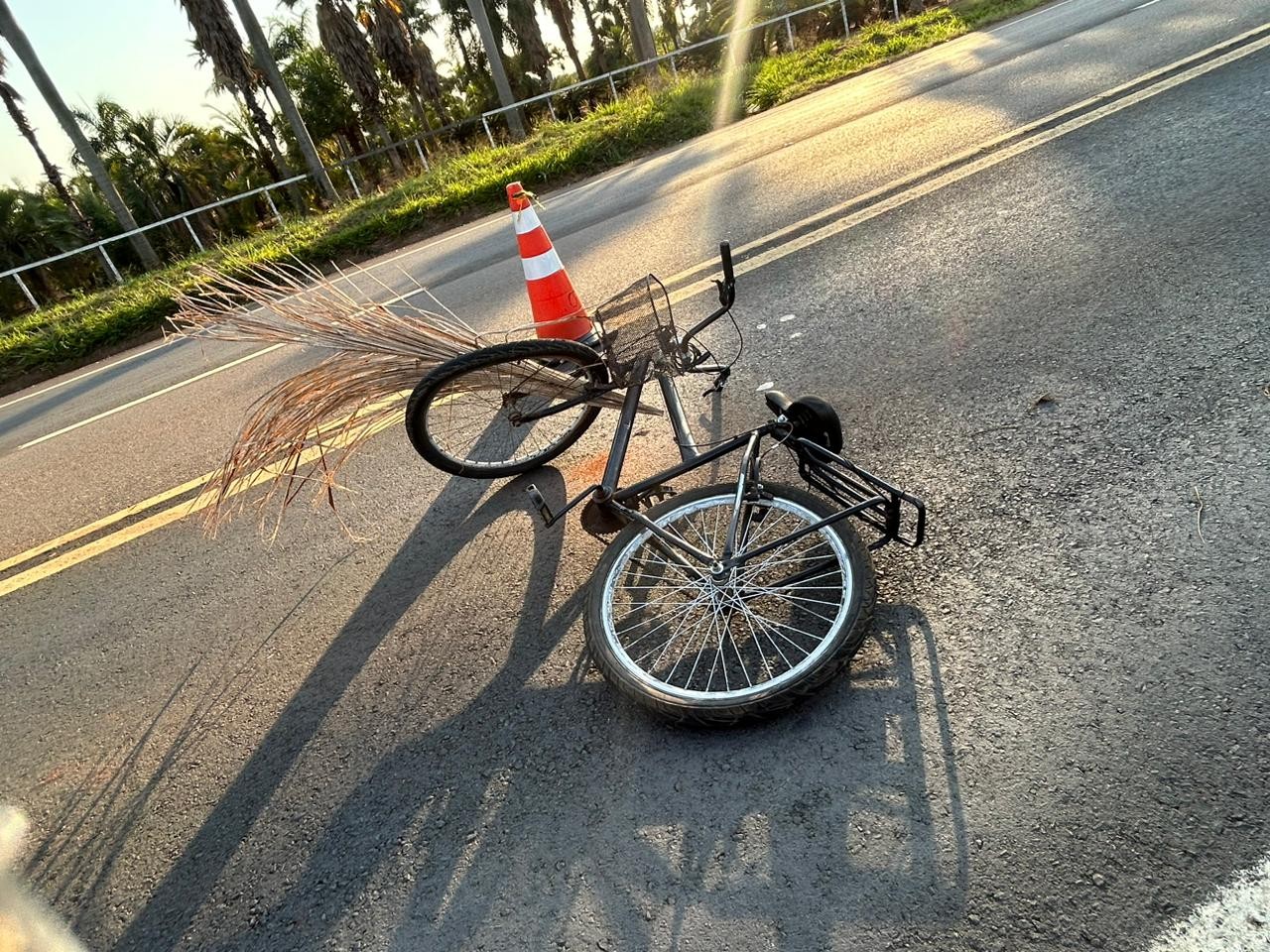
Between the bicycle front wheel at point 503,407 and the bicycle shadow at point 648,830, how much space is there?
3.81ft

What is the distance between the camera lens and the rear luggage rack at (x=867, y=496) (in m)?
2.32

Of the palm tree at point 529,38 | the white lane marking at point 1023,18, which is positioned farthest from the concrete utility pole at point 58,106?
the palm tree at point 529,38

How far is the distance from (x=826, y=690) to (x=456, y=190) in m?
10.7

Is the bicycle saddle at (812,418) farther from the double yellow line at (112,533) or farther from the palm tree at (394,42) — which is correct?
the palm tree at (394,42)

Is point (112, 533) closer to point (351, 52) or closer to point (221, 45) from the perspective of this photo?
point (221, 45)

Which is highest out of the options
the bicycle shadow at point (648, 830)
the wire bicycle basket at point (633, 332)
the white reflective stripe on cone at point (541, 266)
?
the white reflective stripe on cone at point (541, 266)

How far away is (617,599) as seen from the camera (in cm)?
265

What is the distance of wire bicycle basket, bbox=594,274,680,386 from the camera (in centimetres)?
284

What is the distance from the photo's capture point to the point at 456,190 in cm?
1132

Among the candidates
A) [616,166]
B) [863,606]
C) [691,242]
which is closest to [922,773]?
[863,606]

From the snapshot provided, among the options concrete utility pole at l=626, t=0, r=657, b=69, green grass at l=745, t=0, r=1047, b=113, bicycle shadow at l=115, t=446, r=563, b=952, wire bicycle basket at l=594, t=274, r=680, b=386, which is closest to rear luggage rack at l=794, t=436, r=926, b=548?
wire bicycle basket at l=594, t=274, r=680, b=386

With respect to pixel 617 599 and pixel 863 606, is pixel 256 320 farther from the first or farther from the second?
pixel 863 606

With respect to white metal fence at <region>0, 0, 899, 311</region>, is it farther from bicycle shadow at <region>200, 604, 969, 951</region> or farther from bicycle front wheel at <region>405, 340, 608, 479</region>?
bicycle shadow at <region>200, 604, 969, 951</region>

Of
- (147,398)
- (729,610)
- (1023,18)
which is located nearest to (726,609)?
(729,610)
